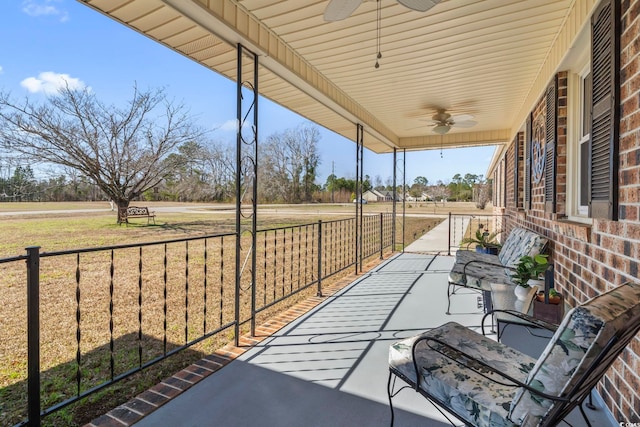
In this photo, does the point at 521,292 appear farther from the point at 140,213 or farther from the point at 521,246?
the point at 140,213

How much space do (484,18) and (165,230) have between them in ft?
42.8

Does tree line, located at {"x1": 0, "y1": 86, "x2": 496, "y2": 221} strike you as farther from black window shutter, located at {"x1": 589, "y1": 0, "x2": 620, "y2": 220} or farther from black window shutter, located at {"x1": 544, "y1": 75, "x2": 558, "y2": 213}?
black window shutter, located at {"x1": 589, "y1": 0, "x2": 620, "y2": 220}

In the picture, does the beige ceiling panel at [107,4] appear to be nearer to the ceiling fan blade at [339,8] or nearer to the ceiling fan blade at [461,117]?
the ceiling fan blade at [339,8]

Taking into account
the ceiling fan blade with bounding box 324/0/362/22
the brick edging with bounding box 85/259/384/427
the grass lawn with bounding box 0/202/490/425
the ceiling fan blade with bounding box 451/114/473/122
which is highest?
the ceiling fan blade with bounding box 451/114/473/122

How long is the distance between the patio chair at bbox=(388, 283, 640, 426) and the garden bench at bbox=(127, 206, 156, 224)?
51.0 feet

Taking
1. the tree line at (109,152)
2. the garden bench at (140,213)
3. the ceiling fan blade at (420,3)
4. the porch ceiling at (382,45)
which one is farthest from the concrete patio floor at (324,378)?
the garden bench at (140,213)

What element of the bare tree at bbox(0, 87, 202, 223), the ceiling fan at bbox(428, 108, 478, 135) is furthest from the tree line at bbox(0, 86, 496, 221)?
the ceiling fan at bbox(428, 108, 478, 135)

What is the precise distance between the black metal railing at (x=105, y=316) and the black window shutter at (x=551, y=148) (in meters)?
2.00

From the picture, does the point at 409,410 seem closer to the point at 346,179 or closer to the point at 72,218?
the point at 72,218

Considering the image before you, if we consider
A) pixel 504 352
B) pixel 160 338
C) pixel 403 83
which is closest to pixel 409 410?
pixel 504 352

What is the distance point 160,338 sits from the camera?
2969mm

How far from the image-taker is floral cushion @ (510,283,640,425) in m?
0.90

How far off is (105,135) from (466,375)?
53.9 feet

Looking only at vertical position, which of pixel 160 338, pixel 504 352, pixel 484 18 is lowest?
pixel 160 338
